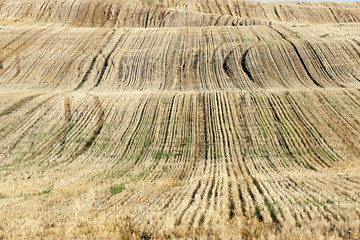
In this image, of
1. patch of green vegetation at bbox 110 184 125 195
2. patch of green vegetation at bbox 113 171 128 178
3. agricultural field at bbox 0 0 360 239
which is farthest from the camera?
patch of green vegetation at bbox 113 171 128 178

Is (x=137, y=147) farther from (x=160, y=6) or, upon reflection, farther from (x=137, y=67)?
(x=160, y=6)

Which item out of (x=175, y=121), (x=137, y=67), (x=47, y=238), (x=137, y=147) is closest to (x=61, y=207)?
(x=47, y=238)

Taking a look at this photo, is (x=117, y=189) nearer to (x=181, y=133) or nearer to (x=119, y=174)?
(x=119, y=174)

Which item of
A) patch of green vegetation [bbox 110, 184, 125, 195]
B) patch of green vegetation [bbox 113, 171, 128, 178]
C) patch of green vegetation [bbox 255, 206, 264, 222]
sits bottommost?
patch of green vegetation [bbox 113, 171, 128, 178]

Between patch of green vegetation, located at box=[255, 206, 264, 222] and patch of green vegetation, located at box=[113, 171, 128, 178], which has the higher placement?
patch of green vegetation, located at box=[255, 206, 264, 222]

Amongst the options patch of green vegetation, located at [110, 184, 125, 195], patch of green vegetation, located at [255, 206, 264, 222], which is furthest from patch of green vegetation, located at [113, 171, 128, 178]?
patch of green vegetation, located at [255, 206, 264, 222]

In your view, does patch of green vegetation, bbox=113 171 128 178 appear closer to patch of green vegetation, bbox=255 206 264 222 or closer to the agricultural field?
the agricultural field

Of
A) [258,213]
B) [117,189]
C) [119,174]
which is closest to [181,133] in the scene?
[119,174]

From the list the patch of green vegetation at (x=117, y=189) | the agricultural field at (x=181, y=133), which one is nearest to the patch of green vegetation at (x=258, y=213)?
the agricultural field at (x=181, y=133)

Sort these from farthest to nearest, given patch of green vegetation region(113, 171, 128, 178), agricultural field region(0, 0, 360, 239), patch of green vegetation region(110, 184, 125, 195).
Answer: patch of green vegetation region(113, 171, 128, 178), patch of green vegetation region(110, 184, 125, 195), agricultural field region(0, 0, 360, 239)
